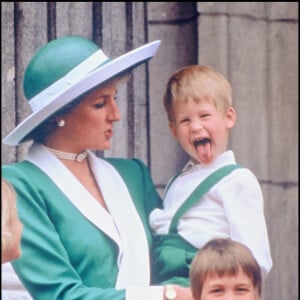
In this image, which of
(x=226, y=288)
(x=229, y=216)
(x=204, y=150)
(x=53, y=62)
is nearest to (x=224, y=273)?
(x=226, y=288)

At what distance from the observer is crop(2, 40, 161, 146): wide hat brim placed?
212 inches

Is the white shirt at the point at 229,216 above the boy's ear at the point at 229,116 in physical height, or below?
below

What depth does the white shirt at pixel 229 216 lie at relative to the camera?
545cm

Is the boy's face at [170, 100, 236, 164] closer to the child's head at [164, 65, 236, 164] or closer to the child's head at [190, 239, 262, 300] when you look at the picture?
the child's head at [164, 65, 236, 164]

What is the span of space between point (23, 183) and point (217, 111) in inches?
24.4

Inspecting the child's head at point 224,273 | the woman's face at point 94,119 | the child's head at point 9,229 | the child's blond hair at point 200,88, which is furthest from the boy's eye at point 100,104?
the child's head at point 9,229

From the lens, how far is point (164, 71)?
6.46 metres

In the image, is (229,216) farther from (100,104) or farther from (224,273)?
(100,104)

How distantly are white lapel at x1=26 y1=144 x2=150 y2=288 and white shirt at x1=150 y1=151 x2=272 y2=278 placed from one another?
120 millimetres

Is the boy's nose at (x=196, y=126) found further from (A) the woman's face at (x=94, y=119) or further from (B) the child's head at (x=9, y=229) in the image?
(B) the child's head at (x=9, y=229)

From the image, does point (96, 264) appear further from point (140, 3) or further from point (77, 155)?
point (140, 3)

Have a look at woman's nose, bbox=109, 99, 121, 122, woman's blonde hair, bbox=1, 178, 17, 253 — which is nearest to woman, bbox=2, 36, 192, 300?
woman's nose, bbox=109, 99, 121, 122

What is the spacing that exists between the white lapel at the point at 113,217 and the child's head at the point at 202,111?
284mm

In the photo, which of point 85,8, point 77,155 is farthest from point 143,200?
point 85,8
